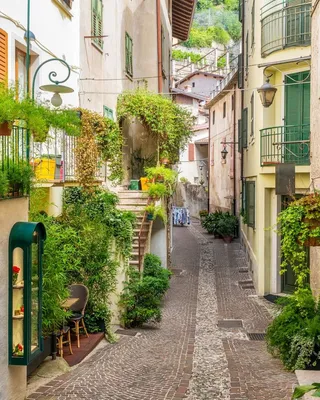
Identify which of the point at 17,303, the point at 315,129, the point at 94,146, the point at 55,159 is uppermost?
the point at 315,129

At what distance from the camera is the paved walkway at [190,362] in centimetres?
763

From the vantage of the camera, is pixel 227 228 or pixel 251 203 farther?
pixel 227 228

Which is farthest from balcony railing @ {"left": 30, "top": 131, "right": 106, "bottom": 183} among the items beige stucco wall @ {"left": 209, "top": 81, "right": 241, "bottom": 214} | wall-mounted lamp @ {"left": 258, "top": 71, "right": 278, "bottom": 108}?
beige stucco wall @ {"left": 209, "top": 81, "right": 241, "bottom": 214}

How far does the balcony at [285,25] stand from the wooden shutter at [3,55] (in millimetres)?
8381

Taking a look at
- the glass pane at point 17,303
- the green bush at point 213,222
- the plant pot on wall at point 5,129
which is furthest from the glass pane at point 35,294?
the green bush at point 213,222

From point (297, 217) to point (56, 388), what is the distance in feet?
15.4

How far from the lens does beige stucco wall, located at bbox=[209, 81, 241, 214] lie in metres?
27.3

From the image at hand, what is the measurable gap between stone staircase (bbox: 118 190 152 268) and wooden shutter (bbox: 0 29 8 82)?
6.50m

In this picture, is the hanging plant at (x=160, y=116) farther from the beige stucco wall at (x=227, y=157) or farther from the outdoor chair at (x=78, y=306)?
the outdoor chair at (x=78, y=306)

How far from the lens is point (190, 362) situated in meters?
9.44

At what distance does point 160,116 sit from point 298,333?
10.6 metres

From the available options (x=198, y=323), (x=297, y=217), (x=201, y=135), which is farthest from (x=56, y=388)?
(x=201, y=135)

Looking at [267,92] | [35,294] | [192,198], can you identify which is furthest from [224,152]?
[35,294]

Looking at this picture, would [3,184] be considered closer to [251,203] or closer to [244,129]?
[251,203]
